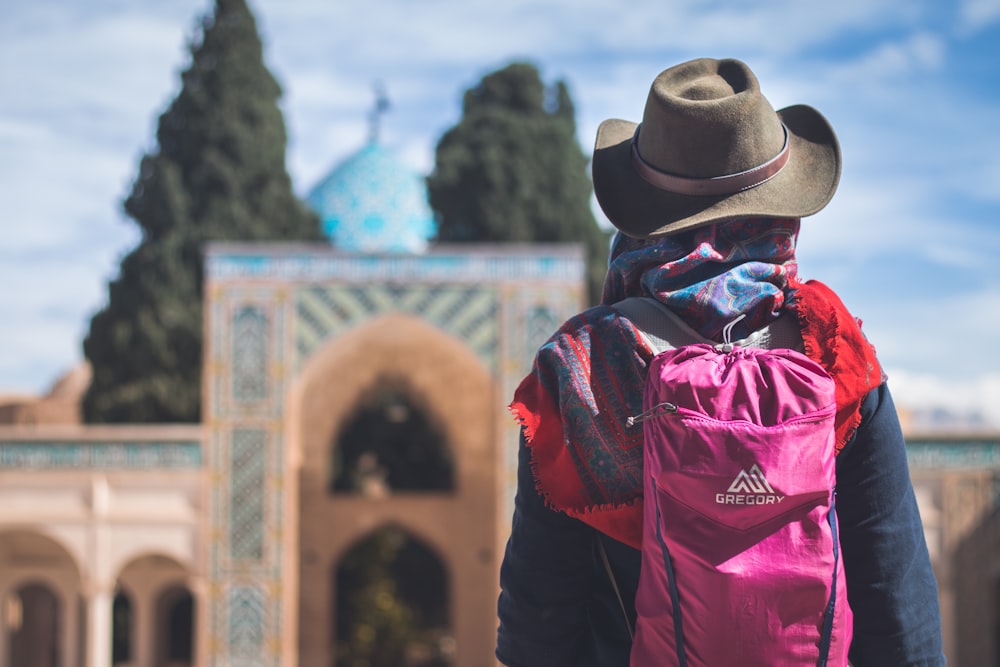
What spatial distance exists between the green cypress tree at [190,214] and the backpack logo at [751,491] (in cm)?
1383

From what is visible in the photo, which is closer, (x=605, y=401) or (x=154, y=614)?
(x=605, y=401)

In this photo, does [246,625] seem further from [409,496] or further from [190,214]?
[190,214]

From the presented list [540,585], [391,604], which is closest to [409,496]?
[391,604]

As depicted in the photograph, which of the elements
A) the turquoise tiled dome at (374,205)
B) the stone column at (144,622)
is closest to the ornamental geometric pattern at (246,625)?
the stone column at (144,622)

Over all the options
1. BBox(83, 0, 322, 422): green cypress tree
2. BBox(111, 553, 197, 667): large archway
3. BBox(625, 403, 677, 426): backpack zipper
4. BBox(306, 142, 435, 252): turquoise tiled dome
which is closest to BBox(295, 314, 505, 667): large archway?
BBox(111, 553, 197, 667): large archway

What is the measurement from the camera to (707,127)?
148cm

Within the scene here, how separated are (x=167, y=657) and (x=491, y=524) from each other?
542 centimetres

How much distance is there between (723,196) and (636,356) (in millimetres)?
227

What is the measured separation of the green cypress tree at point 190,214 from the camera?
14.6 m

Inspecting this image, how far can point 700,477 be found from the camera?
1296 mm

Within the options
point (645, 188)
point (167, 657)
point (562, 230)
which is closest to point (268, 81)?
Result: point (562, 230)

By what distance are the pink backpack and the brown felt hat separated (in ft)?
0.76

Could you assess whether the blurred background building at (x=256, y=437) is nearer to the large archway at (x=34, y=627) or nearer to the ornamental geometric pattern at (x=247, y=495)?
the ornamental geometric pattern at (x=247, y=495)

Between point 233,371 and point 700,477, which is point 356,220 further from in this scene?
point 700,477
